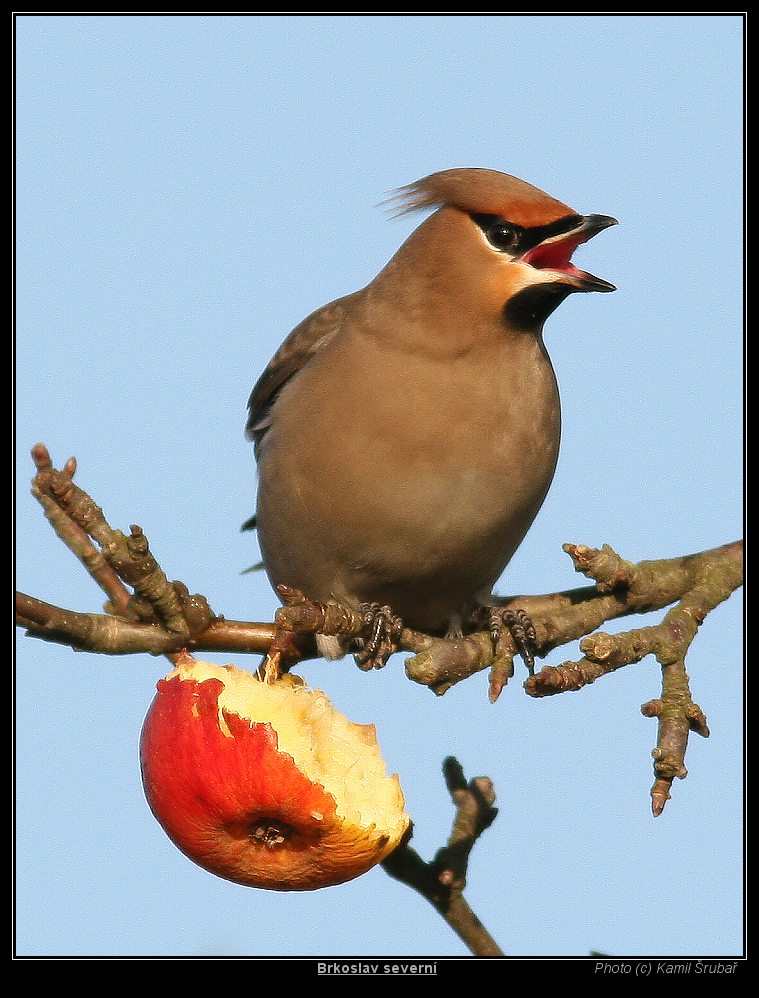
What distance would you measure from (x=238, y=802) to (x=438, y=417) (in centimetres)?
190

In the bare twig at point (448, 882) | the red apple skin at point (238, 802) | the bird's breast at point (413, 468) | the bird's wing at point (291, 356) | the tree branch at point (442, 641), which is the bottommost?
the bare twig at point (448, 882)

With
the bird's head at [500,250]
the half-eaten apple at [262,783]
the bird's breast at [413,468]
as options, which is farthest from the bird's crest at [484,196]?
the half-eaten apple at [262,783]

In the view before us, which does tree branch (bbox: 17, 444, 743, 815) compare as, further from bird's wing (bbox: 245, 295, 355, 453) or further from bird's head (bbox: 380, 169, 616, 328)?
bird's wing (bbox: 245, 295, 355, 453)

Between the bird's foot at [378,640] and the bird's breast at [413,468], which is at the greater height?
the bird's breast at [413,468]

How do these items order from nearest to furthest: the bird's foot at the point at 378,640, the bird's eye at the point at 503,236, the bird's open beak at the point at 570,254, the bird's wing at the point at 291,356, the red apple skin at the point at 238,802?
the red apple skin at the point at 238,802
the bird's foot at the point at 378,640
the bird's open beak at the point at 570,254
the bird's eye at the point at 503,236
the bird's wing at the point at 291,356

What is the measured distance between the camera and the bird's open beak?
4605 mm

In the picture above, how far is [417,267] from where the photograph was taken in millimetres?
5039

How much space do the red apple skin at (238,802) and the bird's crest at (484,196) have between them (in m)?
2.33

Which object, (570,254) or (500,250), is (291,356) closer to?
(500,250)

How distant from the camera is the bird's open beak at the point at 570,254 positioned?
4605 mm

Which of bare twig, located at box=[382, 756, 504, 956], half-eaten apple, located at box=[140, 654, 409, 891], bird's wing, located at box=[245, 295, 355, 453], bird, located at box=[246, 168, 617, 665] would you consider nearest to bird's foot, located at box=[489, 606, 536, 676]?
bird, located at box=[246, 168, 617, 665]

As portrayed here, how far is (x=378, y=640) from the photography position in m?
4.23

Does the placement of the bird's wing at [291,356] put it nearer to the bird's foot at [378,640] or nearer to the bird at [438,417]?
the bird at [438,417]
